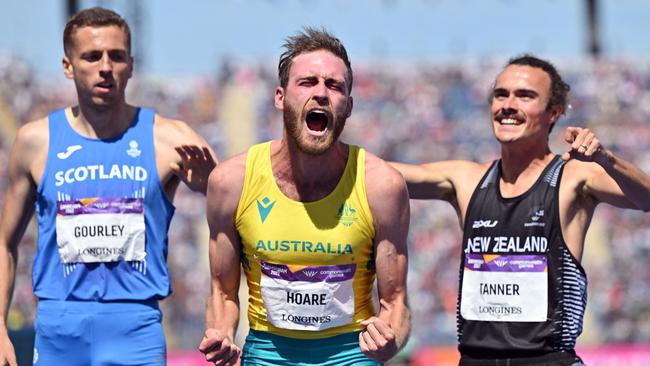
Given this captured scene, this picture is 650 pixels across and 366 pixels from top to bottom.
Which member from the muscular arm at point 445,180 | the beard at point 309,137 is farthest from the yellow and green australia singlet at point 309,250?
the muscular arm at point 445,180

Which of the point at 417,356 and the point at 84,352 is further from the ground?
the point at 84,352

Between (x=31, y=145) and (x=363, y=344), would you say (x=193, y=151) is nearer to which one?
(x=31, y=145)

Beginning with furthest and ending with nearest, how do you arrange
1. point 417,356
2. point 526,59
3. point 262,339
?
point 417,356 → point 526,59 → point 262,339

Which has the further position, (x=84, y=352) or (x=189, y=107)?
(x=189, y=107)

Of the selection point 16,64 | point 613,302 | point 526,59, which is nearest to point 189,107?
point 16,64

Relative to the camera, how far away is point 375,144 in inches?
779

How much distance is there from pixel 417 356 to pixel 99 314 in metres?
7.99

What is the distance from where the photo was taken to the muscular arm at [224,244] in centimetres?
460

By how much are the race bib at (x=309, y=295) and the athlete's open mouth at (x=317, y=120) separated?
0.60 meters

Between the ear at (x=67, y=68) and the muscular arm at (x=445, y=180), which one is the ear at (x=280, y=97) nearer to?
the muscular arm at (x=445, y=180)

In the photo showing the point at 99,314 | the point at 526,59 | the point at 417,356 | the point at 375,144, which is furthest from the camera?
the point at 375,144

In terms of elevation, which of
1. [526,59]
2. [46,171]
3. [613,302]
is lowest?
[613,302]

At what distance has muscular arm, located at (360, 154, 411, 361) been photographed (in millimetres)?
4543

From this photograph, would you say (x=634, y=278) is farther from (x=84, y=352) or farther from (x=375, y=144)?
(x=84, y=352)
